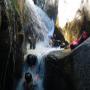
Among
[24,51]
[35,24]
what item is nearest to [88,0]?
[35,24]

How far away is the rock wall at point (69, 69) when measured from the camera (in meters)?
4.23

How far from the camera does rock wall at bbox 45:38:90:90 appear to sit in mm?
4230

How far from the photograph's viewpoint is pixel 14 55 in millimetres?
4512

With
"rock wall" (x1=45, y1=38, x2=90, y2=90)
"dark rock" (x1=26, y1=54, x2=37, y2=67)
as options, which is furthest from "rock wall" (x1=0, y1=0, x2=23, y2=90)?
"rock wall" (x1=45, y1=38, x2=90, y2=90)

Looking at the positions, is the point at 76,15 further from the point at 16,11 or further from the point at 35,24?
the point at 16,11

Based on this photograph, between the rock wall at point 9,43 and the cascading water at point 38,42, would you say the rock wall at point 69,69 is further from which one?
the rock wall at point 9,43

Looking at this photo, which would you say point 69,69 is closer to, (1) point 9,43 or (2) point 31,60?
(2) point 31,60

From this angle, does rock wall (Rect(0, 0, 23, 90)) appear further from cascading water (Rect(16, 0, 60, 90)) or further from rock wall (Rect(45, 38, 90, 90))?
rock wall (Rect(45, 38, 90, 90))

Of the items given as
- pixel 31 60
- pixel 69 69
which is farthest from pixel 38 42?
pixel 69 69

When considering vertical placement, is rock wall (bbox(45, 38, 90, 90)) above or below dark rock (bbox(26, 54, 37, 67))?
below

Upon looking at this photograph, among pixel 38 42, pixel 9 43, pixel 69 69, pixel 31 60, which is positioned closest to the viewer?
pixel 9 43

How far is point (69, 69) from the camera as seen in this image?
4.44 metres

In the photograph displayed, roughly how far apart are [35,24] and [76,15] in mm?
653

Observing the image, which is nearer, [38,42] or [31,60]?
[31,60]
